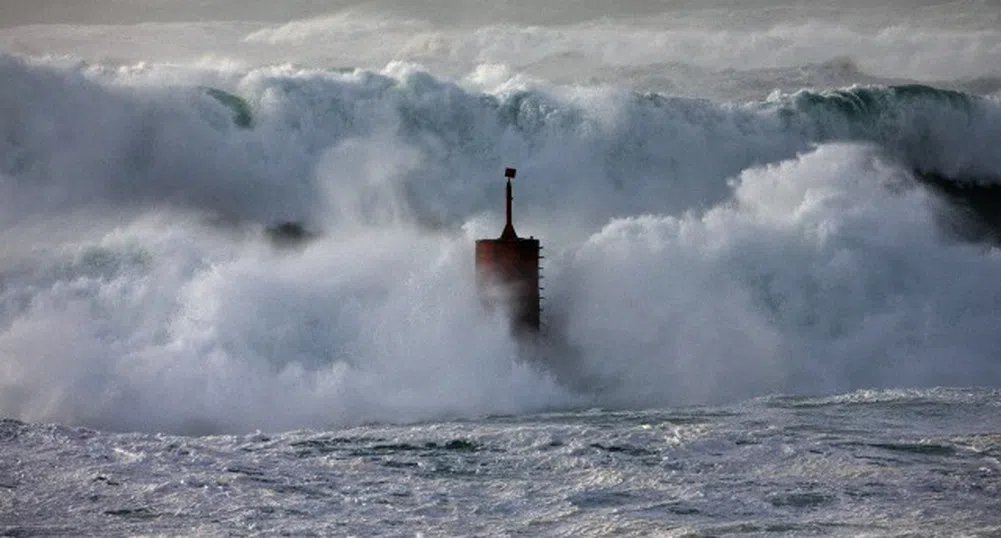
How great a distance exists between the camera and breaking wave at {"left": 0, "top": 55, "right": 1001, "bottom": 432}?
13.7 metres

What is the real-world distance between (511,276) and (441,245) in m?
1.54

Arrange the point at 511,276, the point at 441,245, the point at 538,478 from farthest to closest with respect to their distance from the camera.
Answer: the point at 441,245, the point at 511,276, the point at 538,478

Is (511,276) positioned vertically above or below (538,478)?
above

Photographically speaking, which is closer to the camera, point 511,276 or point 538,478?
point 538,478

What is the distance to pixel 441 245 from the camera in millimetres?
16328

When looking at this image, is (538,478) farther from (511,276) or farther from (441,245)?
(441,245)

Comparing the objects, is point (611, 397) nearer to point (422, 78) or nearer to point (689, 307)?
point (689, 307)

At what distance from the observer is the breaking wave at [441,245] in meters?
13.7

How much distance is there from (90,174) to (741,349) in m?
10.7

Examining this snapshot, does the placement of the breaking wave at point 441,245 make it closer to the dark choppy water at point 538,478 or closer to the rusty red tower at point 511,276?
the rusty red tower at point 511,276

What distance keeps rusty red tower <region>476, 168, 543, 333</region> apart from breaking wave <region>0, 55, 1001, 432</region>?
0.28 metres

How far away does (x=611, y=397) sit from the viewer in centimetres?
1418

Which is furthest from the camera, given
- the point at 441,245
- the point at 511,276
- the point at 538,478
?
the point at 441,245

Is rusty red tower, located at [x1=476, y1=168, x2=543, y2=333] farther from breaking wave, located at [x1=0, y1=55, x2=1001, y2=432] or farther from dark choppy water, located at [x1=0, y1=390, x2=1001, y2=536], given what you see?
dark choppy water, located at [x1=0, y1=390, x2=1001, y2=536]
